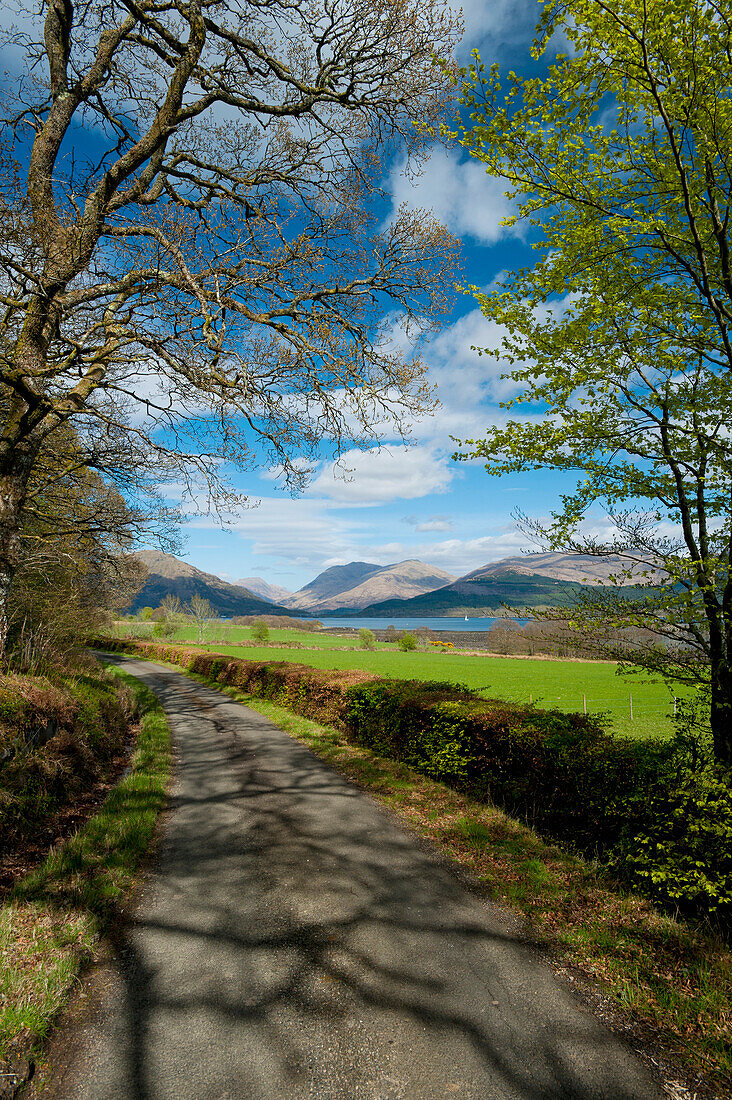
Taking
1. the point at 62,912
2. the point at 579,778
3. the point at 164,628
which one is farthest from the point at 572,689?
the point at 164,628

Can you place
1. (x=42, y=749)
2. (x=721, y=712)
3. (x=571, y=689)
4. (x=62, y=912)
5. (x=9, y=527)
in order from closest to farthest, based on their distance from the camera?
1. (x=62, y=912)
2. (x=721, y=712)
3. (x=9, y=527)
4. (x=42, y=749)
5. (x=571, y=689)

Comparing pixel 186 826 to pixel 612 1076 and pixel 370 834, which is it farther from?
pixel 612 1076

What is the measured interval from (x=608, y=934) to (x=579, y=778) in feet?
5.37

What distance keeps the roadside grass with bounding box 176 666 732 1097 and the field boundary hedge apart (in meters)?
0.30

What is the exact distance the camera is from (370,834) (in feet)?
19.3

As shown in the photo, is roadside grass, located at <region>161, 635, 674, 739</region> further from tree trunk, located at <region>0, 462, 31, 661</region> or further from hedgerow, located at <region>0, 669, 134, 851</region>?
tree trunk, located at <region>0, 462, 31, 661</region>

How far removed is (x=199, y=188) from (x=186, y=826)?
35.7ft

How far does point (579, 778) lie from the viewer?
17.4 ft

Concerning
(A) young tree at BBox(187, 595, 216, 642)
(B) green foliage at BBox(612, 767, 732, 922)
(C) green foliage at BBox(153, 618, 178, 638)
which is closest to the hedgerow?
(B) green foliage at BBox(612, 767, 732, 922)

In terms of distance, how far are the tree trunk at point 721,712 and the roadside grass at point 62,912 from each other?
605 cm

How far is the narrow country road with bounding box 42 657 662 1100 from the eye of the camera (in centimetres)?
258

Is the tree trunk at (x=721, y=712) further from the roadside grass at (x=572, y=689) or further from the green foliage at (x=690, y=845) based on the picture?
the roadside grass at (x=572, y=689)

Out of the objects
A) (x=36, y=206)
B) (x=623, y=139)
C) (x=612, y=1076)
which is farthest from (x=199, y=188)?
(x=612, y=1076)

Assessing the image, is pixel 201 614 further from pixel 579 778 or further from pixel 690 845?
pixel 690 845
